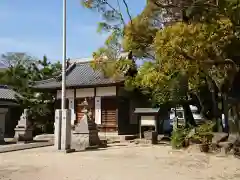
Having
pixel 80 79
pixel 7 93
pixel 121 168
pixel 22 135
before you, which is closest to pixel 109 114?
pixel 80 79

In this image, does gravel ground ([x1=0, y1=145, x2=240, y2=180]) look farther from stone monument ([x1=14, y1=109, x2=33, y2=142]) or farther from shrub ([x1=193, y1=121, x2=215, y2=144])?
stone monument ([x1=14, y1=109, x2=33, y2=142])

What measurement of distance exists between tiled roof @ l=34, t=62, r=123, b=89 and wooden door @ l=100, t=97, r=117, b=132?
68.3 inches

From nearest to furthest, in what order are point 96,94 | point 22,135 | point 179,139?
point 179,139, point 22,135, point 96,94

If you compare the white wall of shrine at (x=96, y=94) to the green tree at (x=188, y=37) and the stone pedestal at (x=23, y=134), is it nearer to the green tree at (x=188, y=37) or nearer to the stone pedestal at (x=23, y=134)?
the stone pedestal at (x=23, y=134)

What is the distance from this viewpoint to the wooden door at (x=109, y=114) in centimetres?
2608

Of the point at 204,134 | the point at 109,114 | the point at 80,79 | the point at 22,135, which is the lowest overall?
the point at 22,135

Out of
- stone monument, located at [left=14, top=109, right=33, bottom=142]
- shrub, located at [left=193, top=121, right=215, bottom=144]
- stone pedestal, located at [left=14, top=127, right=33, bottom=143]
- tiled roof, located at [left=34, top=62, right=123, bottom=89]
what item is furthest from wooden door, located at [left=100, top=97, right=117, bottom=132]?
shrub, located at [left=193, top=121, right=215, bottom=144]

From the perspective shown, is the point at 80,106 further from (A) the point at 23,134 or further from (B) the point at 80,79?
(A) the point at 23,134

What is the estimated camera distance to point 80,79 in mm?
27688

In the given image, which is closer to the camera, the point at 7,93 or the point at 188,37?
the point at 188,37

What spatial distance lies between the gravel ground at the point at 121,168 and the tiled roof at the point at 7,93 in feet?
55.6

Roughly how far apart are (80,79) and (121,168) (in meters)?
17.1

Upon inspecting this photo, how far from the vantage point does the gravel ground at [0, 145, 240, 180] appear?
9.71 metres

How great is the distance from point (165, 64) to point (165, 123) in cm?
1916
